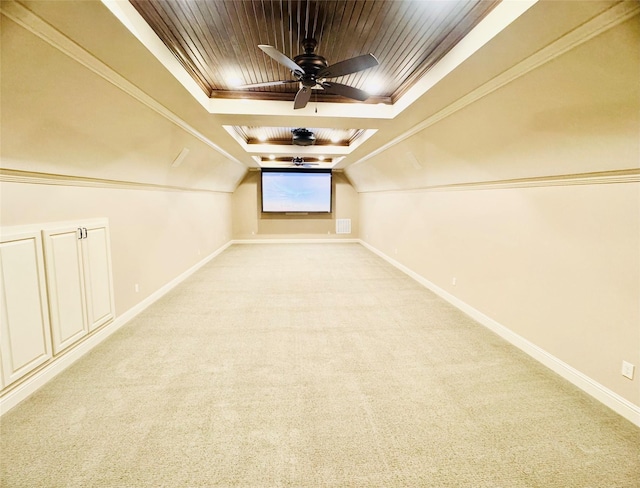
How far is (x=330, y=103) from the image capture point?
12.0ft

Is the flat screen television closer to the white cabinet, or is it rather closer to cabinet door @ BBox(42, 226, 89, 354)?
the white cabinet

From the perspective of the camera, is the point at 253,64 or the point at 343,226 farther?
the point at 343,226

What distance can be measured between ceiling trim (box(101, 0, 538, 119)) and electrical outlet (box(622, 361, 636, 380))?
94.8 inches

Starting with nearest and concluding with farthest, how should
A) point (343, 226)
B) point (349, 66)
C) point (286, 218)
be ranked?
point (349, 66) < point (286, 218) < point (343, 226)

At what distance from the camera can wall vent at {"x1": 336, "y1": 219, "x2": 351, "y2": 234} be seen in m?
9.88

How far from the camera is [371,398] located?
6.99 ft

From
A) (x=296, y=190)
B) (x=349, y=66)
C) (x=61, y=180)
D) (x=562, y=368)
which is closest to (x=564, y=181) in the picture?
(x=562, y=368)

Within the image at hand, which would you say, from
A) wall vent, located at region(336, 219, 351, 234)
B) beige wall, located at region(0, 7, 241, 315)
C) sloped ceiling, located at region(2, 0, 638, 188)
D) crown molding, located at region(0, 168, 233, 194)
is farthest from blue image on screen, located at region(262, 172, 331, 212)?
crown molding, located at region(0, 168, 233, 194)

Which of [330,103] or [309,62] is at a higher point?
[330,103]

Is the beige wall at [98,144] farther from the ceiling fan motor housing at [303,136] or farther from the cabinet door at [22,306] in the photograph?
the ceiling fan motor housing at [303,136]

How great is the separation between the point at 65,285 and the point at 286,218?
7.29 m

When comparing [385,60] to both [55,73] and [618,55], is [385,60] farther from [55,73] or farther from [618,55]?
[55,73]

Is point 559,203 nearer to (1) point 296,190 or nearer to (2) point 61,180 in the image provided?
(2) point 61,180

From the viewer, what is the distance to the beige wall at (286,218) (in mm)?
9438
